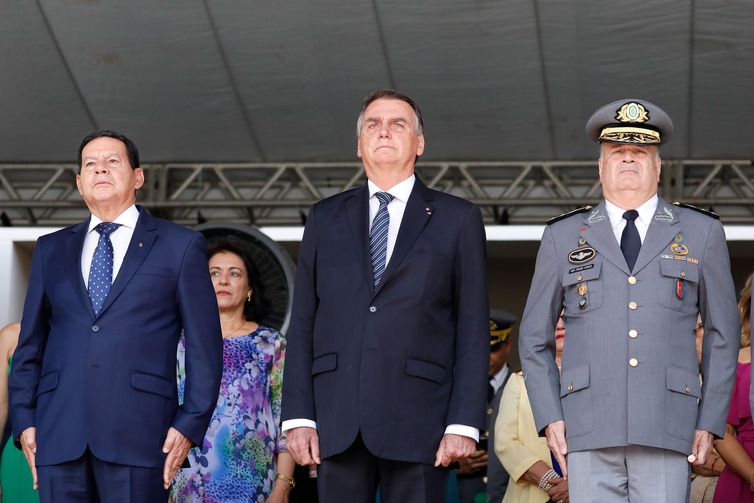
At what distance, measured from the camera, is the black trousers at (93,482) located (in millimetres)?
3020

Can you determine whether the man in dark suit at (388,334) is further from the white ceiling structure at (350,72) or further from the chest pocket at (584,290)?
the white ceiling structure at (350,72)

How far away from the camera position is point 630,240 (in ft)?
10.3

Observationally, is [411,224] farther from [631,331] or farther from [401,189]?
[631,331]

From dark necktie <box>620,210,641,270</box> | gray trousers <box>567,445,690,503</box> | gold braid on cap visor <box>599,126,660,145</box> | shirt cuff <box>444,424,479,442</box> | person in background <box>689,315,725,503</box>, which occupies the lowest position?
person in background <box>689,315,725,503</box>

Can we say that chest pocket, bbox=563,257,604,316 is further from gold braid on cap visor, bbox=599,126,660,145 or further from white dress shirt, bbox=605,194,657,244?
gold braid on cap visor, bbox=599,126,660,145

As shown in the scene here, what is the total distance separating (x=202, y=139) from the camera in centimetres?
909

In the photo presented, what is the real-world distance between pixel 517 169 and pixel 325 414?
6.25 meters

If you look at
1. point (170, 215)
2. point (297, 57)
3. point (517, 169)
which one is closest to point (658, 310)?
point (297, 57)

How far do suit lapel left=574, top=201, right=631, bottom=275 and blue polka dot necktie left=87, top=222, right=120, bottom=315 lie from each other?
1.18 meters

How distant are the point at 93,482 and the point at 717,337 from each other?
59.6 inches

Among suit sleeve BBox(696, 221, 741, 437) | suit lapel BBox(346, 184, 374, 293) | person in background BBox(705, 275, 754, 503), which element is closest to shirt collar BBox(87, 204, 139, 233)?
suit lapel BBox(346, 184, 374, 293)

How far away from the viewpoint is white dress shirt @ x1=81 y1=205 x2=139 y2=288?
3262 millimetres

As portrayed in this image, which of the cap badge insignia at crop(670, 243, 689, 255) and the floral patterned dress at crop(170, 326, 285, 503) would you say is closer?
the cap badge insignia at crop(670, 243, 689, 255)

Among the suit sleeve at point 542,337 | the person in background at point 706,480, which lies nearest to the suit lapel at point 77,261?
the suit sleeve at point 542,337
